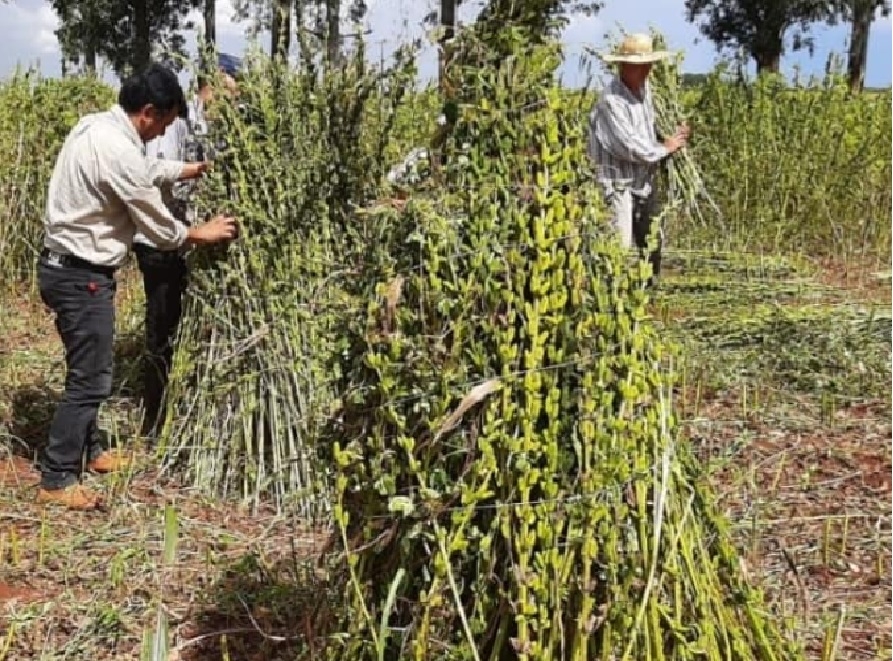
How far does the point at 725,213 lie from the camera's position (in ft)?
30.8

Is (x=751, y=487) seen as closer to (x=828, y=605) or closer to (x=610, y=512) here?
(x=828, y=605)

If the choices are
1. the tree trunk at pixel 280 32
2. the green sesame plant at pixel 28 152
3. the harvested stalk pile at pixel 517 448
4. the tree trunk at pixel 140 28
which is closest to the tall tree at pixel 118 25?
the tree trunk at pixel 140 28

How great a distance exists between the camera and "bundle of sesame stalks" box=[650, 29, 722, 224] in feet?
22.9

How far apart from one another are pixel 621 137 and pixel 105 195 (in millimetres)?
2834

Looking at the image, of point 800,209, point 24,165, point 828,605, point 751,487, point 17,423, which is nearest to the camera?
point 828,605

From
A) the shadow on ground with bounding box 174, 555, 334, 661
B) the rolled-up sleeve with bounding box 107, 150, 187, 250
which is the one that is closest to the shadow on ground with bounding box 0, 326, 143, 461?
the rolled-up sleeve with bounding box 107, 150, 187, 250

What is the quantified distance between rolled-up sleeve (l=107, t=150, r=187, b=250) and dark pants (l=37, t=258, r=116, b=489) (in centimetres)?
30

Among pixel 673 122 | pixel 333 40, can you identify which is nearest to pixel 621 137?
pixel 673 122

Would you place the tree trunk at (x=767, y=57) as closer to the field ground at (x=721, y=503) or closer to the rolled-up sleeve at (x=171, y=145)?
the field ground at (x=721, y=503)

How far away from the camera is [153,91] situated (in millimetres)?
4082

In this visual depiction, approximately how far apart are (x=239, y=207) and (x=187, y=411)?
0.83 metres

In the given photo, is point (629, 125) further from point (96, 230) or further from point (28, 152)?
point (28, 152)

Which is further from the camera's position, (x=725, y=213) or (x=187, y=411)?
(x=725, y=213)

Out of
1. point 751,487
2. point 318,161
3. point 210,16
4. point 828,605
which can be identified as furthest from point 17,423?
point 210,16
